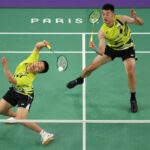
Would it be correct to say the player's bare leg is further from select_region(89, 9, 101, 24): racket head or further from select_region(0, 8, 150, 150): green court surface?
select_region(89, 9, 101, 24): racket head

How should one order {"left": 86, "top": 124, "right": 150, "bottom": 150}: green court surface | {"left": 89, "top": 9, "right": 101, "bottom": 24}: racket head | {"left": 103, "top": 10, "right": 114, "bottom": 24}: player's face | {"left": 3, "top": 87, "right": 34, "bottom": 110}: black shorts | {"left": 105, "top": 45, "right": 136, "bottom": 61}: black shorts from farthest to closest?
1. {"left": 89, "top": 9, "right": 101, "bottom": 24}: racket head
2. {"left": 105, "top": 45, "right": 136, "bottom": 61}: black shorts
3. {"left": 103, "top": 10, "right": 114, "bottom": 24}: player's face
4. {"left": 3, "top": 87, "right": 34, "bottom": 110}: black shorts
5. {"left": 86, "top": 124, "right": 150, "bottom": 150}: green court surface

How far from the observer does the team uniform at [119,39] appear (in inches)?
249

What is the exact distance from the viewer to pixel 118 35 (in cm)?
637

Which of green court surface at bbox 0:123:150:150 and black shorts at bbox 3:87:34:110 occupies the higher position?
black shorts at bbox 3:87:34:110

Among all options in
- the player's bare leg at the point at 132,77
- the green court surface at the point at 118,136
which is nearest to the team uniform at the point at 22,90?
the green court surface at the point at 118,136

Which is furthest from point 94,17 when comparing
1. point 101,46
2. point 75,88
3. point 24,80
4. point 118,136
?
point 118,136

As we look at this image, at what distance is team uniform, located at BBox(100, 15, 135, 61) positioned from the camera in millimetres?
6320

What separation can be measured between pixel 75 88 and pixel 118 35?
5.46 feet

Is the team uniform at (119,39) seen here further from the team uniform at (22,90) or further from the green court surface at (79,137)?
the team uniform at (22,90)

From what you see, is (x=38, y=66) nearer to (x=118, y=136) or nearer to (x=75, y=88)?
(x=118, y=136)

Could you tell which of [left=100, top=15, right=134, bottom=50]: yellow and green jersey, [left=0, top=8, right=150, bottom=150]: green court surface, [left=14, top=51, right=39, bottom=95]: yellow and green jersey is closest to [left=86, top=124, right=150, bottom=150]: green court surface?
[left=0, top=8, right=150, bottom=150]: green court surface

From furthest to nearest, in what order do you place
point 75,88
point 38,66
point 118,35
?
1. point 75,88
2. point 118,35
3. point 38,66

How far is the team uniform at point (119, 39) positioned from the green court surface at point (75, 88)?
1.02m

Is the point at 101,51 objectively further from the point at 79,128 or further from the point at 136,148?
the point at 136,148
